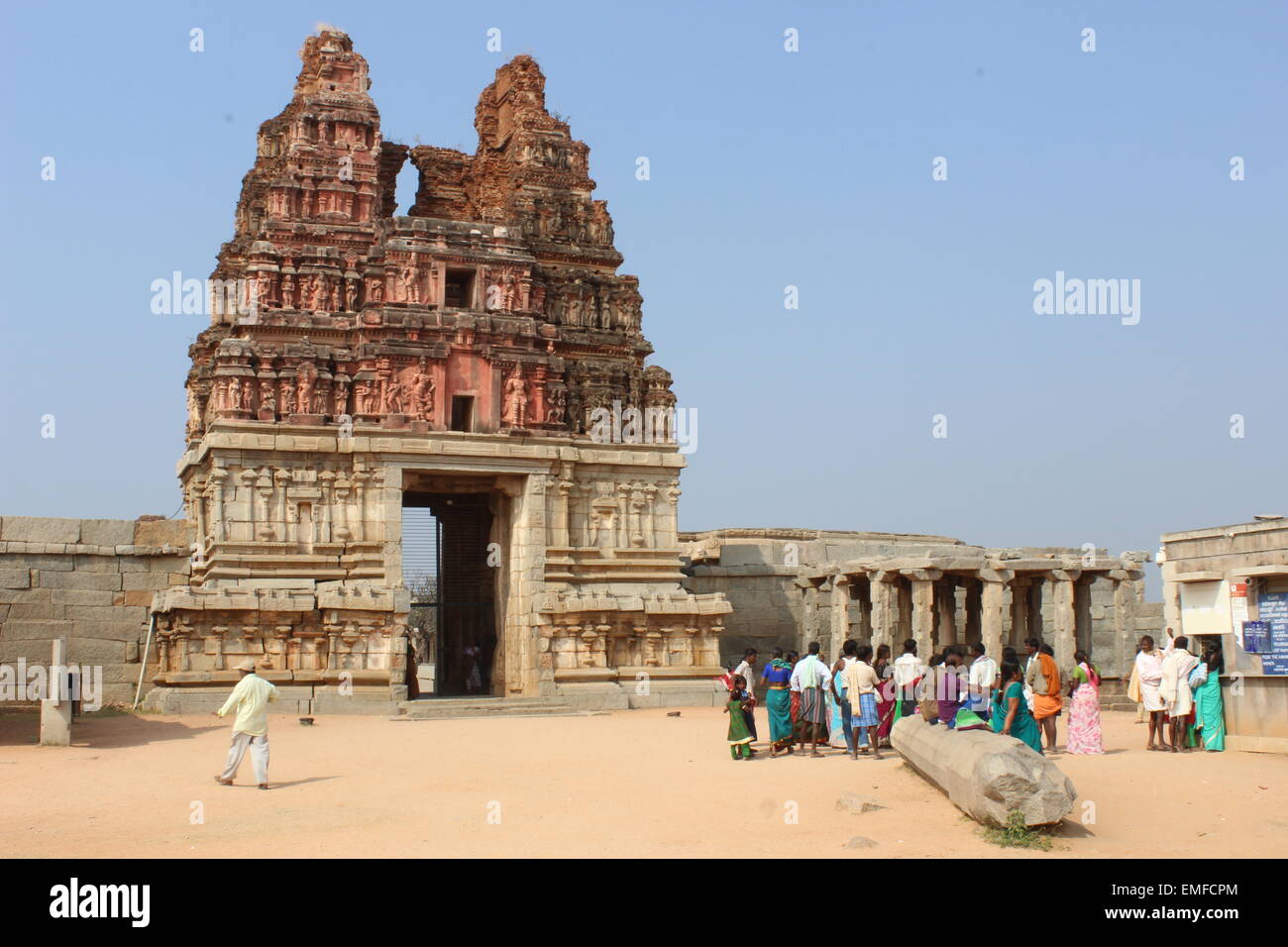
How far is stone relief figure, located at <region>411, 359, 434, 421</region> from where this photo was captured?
28.3 metres

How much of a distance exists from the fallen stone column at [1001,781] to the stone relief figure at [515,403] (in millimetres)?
17110

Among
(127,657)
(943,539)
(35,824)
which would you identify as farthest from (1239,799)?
(943,539)

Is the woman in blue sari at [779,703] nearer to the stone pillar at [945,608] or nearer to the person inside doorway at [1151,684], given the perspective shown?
the person inside doorway at [1151,684]

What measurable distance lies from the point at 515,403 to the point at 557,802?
16.1 metres

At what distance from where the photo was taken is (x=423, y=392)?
28359mm

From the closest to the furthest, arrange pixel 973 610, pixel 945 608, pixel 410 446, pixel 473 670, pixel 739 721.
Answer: pixel 739 721, pixel 410 446, pixel 945 608, pixel 473 670, pixel 973 610

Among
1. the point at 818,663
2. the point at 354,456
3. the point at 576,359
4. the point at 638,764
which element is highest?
the point at 576,359

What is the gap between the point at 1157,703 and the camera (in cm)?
1823

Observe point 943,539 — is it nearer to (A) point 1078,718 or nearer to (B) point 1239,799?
(A) point 1078,718

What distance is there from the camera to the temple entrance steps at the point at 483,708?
24.8 m

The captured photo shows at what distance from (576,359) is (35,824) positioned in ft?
66.4

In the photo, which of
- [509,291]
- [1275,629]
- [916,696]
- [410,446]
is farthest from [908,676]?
[509,291]

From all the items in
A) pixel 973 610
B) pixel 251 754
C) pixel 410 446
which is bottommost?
pixel 251 754

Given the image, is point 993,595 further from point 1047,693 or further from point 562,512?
point 1047,693
